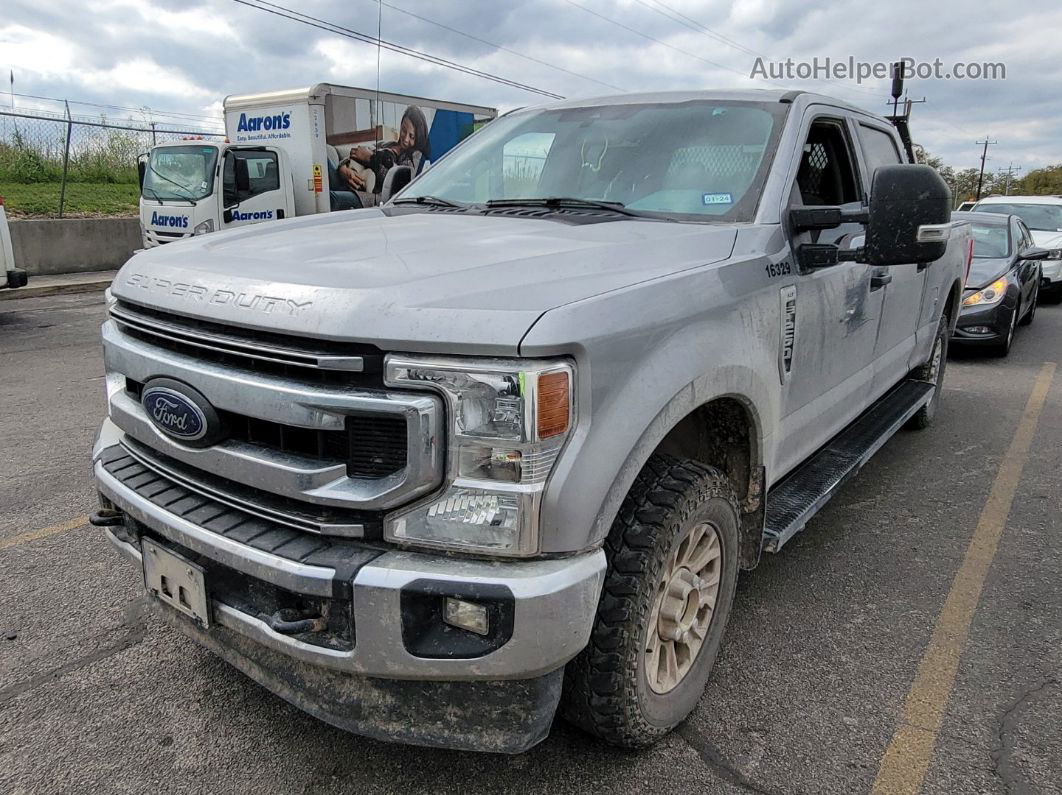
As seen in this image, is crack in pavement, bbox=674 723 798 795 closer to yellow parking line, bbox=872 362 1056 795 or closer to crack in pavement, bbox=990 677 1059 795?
yellow parking line, bbox=872 362 1056 795

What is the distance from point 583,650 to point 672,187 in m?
1.78

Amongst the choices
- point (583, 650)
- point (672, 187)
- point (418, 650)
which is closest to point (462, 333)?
point (418, 650)

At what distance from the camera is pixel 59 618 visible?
3.05 meters

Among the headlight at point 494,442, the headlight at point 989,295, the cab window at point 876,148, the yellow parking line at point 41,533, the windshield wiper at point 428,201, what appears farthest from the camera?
the headlight at point 989,295

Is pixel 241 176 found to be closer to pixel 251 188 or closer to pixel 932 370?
pixel 251 188

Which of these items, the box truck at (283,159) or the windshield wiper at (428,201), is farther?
the box truck at (283,159)

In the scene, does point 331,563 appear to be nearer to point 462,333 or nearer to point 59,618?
point 462,333

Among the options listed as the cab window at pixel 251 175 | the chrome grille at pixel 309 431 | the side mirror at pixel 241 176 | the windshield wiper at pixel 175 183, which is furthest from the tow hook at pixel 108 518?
the side mirror at pixel 241 176

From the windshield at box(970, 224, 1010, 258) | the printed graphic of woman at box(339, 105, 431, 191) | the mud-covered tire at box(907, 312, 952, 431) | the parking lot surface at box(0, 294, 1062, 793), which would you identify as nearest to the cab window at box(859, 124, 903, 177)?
the mud-covered tire at box(907, 312, 952, 431)

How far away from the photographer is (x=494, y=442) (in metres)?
1.79

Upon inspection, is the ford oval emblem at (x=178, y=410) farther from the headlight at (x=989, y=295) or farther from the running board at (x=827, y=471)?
the headlight at (x=989, y=295)

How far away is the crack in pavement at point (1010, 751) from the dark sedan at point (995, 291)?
5.99 metres

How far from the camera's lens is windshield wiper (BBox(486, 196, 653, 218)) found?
299 cm

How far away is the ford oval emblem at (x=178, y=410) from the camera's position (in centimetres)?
208
